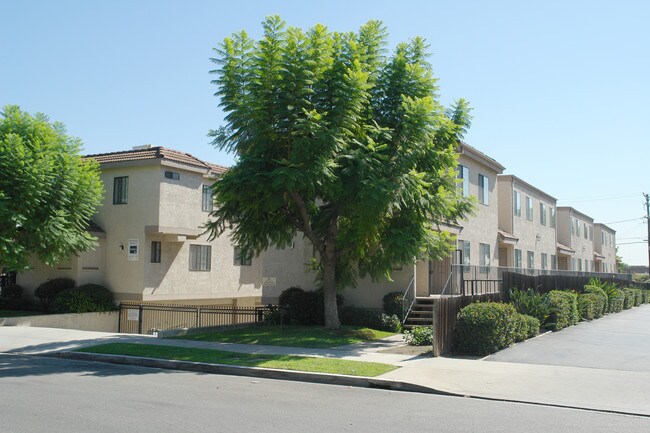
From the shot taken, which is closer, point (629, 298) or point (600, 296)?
point (600, 296)

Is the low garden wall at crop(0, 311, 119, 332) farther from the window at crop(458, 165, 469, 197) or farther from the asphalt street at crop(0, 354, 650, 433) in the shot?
the window at crop(458, 165, 469, 197)

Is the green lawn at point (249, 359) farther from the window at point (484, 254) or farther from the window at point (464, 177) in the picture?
the window at point (484, 254)

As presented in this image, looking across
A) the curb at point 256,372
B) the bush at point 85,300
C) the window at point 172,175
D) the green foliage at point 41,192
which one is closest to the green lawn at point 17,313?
the bush at point 85,300

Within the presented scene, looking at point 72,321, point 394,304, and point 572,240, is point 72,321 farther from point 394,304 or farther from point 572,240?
point 572,240

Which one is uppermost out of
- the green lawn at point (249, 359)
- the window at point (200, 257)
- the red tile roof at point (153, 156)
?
the red tile roof at point (153, 156)

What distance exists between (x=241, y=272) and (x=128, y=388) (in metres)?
22.3

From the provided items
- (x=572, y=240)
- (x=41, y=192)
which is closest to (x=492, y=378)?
(x=41, y=192)

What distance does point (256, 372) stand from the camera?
42.7ft

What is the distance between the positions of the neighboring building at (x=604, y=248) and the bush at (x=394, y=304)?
140ft

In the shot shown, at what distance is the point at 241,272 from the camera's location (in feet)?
109

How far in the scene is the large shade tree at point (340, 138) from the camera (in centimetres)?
1634

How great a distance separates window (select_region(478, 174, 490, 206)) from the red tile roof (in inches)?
468

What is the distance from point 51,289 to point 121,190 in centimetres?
523

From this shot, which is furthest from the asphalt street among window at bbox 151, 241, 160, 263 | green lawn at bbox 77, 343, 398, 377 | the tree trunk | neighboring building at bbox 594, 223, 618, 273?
neighboring building at bbox 594, 223, 618, 273
